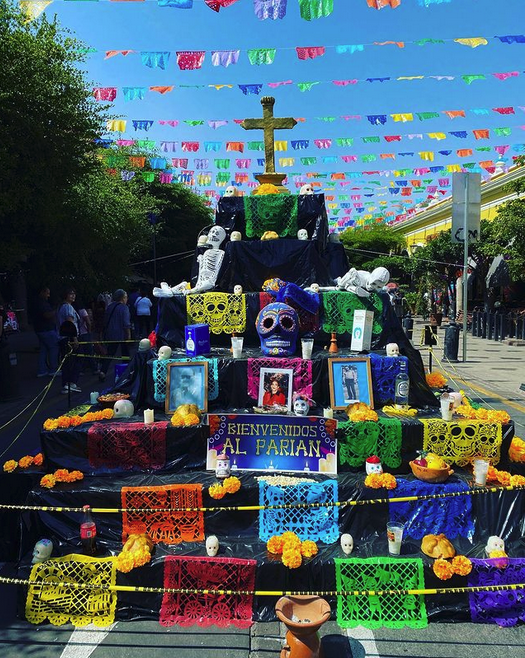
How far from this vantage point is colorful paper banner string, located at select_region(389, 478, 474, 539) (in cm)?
446

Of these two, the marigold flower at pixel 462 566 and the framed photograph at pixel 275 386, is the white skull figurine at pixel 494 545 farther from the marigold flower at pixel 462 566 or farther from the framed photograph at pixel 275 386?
the framed photograph at pixel 275 386

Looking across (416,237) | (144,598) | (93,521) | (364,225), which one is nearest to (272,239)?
(93,521)

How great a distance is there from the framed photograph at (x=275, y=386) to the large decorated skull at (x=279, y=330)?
339 millimetres

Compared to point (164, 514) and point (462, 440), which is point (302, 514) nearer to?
point (164, 514)

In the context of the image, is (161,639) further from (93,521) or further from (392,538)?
(392,538)

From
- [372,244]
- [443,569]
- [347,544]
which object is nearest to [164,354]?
[347,544]

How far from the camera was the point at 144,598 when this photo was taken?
403cm

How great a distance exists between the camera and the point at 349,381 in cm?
561

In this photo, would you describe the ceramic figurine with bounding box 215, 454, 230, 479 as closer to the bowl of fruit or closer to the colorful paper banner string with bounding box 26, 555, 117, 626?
the colorful paper banner string with bounding box 26, 555, 117, 626

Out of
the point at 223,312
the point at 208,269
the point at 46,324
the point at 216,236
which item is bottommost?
the point at 46,324

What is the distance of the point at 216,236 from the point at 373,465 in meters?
4.19

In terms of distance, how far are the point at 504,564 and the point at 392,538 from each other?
3.04ft

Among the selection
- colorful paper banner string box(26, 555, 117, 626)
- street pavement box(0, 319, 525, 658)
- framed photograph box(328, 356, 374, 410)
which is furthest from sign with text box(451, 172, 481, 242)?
colorful paper banner string box(26, 555, 117, 626)

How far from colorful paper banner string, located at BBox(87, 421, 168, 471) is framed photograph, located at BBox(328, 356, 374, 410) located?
1952 millimetres
